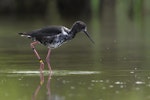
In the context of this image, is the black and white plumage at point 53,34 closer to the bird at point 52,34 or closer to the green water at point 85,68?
the bird at point 52,34

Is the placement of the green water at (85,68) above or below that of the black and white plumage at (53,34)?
below

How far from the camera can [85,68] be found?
43.9 feet

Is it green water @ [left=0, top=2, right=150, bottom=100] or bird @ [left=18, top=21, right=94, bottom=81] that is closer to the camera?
green water @ [left=0, top=2, right=150, bottom=100]

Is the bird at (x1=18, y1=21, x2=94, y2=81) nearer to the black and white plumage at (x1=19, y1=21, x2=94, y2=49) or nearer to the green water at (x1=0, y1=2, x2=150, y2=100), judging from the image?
the black and white plumage at (x1=19, y1=21, x2=94, y2=49)

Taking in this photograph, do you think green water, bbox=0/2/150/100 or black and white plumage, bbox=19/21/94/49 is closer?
green water, bbox=0/2/150/100

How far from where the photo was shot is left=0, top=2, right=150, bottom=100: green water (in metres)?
10.3

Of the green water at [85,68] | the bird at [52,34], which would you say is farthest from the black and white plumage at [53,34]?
the green water at [85,68]

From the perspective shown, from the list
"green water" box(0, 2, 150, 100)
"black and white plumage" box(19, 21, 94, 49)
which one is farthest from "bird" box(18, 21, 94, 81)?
"green water" box(0, 2, 150, 100)

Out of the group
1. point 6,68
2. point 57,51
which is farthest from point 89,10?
point 6,68

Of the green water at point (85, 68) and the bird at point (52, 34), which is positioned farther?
the bird at point (52, 34)

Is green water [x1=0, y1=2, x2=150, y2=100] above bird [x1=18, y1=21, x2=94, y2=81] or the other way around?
the other way around

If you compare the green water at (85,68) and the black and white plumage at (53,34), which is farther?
the black and white plumage at (53,34)

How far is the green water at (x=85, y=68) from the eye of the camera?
33.9ft

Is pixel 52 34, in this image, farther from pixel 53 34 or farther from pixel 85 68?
pixel 85 68
